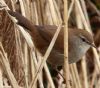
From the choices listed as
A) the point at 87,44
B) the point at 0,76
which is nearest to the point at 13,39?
the point at 0,76

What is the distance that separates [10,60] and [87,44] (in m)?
0.77

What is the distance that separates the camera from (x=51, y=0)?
261cm

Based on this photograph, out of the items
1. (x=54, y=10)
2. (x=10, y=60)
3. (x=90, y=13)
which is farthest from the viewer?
(x=90, y=13)

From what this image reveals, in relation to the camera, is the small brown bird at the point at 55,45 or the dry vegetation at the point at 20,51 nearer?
the dry vegetation at the point at 20,51

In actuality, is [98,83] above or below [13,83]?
below

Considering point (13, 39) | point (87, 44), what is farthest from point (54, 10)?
point (13, 39)

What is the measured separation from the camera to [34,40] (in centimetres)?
265

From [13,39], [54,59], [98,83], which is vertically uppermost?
[13,39]

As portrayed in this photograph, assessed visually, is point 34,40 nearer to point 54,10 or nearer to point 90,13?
point 54,10

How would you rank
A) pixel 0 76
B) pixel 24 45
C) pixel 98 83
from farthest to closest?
1. pixel 98 83
2. pixel 24 45
3. pixel 0 76

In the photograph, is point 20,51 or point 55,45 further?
point 55,45

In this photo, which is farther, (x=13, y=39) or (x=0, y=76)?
(x=13, y=39)

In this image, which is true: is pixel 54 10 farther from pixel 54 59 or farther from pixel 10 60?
pixel 10 60

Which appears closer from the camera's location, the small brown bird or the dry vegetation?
the dry vegetation
